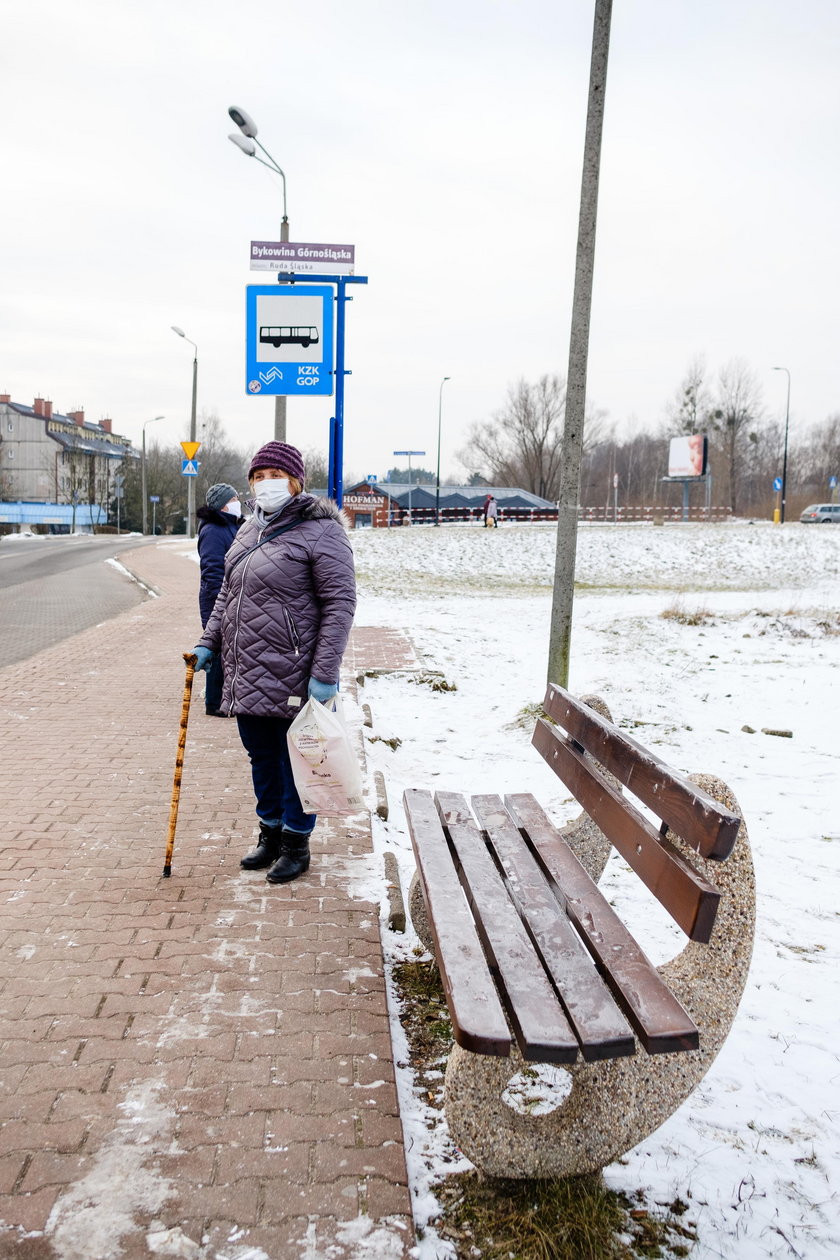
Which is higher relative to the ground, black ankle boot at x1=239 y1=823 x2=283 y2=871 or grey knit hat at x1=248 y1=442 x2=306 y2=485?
grey knit hat at x1=248 y1=442 x2=306 y2=485

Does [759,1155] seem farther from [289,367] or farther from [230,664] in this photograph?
[289,367]

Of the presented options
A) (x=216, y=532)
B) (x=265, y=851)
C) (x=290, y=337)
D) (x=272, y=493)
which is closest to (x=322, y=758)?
(x=265, y=851)

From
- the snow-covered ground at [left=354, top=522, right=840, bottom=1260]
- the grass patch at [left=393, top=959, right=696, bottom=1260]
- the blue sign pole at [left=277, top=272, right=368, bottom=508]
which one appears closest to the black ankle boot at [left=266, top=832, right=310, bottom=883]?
the snow-covered ground at [left=354, top=522, right=840, bottom=1260]

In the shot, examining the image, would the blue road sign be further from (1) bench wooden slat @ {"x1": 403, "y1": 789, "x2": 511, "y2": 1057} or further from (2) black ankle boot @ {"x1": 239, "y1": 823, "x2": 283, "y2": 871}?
(1) bench wooden slat @ {"x1": 403, "y1": 789, "x2": 511, "y2": 1057}

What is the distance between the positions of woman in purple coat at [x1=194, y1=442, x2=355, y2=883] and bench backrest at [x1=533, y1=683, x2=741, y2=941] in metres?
1.00

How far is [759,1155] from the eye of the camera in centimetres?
255

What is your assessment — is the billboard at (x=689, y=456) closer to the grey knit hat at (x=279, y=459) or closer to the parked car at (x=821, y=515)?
the parked car at (x=821, y=515)

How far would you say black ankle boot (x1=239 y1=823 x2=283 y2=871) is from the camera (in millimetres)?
4191

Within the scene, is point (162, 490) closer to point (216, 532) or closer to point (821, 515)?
point (821, 515)

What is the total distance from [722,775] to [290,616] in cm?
373

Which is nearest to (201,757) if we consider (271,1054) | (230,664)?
(230,664)

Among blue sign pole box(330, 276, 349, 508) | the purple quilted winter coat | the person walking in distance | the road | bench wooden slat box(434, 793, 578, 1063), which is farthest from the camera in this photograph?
the road

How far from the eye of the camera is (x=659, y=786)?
103 inches

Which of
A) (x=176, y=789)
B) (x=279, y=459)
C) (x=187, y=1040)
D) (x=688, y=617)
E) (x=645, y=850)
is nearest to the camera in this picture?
(x=645, y=850)
